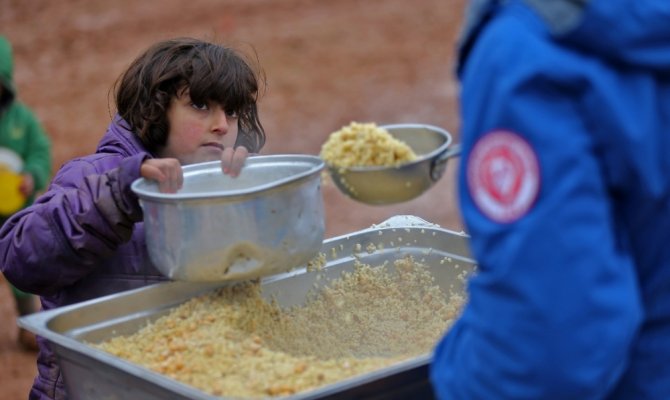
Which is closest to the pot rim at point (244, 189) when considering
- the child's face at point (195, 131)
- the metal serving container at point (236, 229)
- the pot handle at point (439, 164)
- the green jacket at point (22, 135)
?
the metal serving container at point (236, 229)

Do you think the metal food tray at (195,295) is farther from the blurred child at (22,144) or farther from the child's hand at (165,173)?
the blurred child at (22,144)

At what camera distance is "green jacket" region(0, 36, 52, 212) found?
19.5 feet

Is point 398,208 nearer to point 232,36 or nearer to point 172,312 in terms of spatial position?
point 172,312

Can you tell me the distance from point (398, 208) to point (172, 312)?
5.27 m

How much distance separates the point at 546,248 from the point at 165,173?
3.75 ft

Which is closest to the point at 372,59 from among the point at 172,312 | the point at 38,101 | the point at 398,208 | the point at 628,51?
the point at 38,101

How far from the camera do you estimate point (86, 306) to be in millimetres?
2281

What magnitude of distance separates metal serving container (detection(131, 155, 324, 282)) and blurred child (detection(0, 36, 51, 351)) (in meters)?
3.90

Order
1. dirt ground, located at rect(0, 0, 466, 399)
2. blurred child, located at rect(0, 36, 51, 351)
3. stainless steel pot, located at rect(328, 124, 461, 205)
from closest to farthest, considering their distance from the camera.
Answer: stainless steel pot, located at rect(328, 124, 461, 205)
blurred child, located at rect(0, 36, 51, 351)
dirt ground, located at rect(0, 0, 466, 399)

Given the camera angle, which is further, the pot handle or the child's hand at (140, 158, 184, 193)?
the child's hand at (140, 158, 184, 193)

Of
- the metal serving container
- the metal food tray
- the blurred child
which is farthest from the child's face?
the blurred child

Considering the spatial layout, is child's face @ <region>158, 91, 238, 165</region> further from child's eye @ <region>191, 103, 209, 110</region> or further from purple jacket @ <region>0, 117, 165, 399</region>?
purple jacket @ <region>0, 117, 165, 399</region>

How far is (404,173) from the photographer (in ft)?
7.26

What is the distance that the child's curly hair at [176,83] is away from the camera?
285cm
